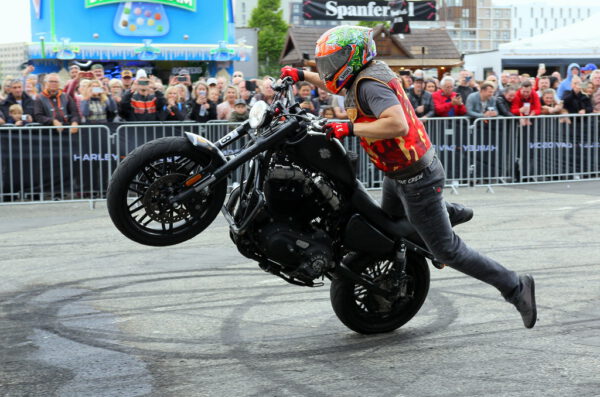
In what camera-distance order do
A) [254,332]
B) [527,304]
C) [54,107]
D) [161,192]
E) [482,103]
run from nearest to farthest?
[161,192] → [527,304] → [254,332] → [54,107] → [482,103]

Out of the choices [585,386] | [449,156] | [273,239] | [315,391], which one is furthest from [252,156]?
[449,156]

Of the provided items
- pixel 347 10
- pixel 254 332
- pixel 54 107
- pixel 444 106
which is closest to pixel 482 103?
pixel 444 106

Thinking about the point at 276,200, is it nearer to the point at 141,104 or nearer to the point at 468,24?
the point at 141,104

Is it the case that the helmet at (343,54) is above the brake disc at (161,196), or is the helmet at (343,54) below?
above

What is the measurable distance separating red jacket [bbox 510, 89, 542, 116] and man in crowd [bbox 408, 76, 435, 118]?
1.40m

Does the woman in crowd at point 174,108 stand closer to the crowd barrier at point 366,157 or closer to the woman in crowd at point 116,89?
the crowd barrier at point 366,157

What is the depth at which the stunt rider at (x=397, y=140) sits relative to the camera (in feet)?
14.8

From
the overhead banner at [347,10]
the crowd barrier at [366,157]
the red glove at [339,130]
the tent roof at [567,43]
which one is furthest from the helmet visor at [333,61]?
the tent roof at [567,43]

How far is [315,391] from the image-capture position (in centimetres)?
418

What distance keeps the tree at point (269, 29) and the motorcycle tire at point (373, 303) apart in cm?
7762

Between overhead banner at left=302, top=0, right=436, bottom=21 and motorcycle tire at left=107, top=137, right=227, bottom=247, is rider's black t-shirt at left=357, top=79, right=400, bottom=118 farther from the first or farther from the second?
overhead banner at left=302, top=0, right=436, bottom=21

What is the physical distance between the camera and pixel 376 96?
4527mm

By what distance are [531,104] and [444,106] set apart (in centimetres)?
161

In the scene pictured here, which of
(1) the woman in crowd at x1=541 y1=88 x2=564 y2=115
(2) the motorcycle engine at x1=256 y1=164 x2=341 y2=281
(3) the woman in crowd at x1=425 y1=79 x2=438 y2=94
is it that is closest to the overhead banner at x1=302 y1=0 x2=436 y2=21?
(3) the woman in crowd at x1=425 y1=79 x2=438 y2=94
